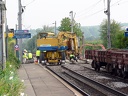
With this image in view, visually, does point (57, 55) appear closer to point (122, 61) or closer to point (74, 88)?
point (122, 61)

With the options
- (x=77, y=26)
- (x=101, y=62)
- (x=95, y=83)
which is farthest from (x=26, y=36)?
(x=77, y=26)

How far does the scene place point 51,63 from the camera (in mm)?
40375

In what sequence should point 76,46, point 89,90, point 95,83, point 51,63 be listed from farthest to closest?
1. point 51,63
2. point 76,46
3. point 95,83
4. point 89,90

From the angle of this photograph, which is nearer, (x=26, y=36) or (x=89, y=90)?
(x=89, y=90)

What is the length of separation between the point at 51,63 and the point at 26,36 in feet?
20.2

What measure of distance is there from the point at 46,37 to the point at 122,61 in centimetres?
1867

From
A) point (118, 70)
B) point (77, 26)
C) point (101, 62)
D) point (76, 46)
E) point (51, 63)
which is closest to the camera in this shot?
point (118, 70)

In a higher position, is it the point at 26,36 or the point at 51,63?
the point at 26,36

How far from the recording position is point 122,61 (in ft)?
71.2

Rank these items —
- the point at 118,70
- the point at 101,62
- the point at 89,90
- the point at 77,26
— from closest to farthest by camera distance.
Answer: the point at 89,90
the point at 118,70
the point at 101,62
the point at 77,26

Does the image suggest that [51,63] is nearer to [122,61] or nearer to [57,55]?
[57,55]

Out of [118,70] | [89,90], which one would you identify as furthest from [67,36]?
[89,90]

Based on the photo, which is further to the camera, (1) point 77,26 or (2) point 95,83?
(1) point 77,26

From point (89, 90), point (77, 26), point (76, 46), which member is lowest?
point (89, 90)
